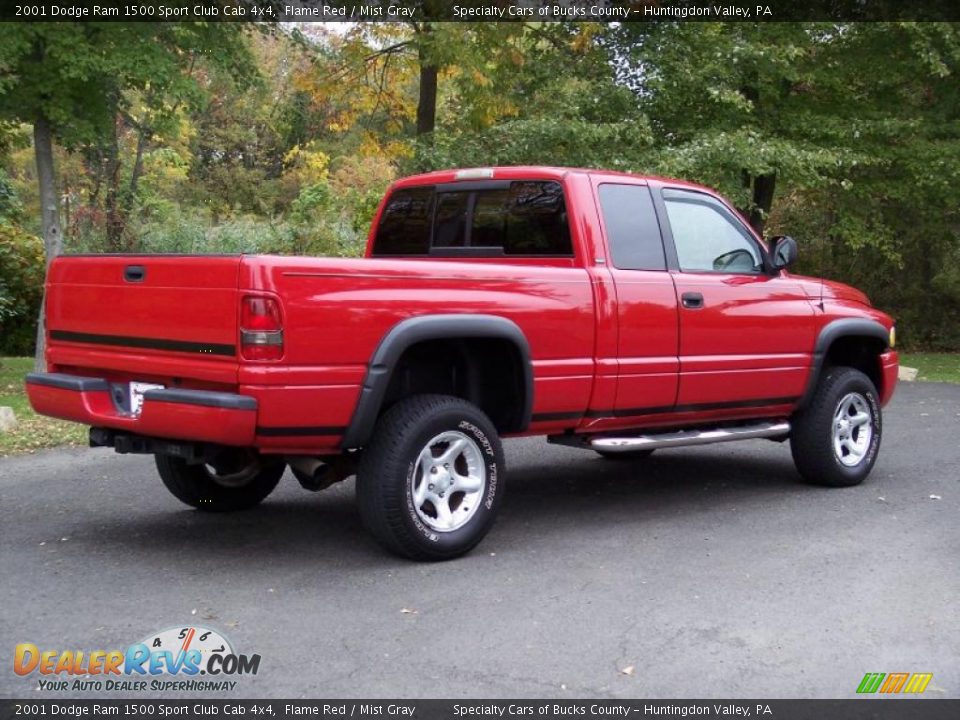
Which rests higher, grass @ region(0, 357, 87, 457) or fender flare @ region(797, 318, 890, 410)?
fender flare @ region(797, 318, 890, 410)

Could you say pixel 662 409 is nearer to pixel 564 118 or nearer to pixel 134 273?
pixel 134 273

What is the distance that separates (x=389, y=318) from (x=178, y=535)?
193 cm

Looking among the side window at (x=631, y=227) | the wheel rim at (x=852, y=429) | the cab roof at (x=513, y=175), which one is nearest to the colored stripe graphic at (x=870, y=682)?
the side window at (x=631, y=227)

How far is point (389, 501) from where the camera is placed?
5.34m

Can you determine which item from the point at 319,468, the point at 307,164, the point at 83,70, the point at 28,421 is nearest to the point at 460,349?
the point at 319,468

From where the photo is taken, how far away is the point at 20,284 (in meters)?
17.8

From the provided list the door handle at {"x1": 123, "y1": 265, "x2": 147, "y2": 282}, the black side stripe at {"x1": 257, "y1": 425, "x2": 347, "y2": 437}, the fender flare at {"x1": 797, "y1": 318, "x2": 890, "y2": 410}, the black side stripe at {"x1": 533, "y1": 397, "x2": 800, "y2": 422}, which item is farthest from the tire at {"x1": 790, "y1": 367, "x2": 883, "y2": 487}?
the door handle at {"x1": 123, "y1": 265, "x2": 147, "y2": 282}

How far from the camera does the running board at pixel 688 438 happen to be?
6363mm

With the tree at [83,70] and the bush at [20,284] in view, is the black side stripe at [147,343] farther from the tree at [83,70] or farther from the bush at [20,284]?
the bush at [20,284]

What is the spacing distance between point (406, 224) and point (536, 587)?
116 inches

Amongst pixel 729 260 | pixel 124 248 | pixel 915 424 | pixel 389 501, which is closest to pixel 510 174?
pixel 729 260

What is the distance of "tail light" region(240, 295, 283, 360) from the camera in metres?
4.95

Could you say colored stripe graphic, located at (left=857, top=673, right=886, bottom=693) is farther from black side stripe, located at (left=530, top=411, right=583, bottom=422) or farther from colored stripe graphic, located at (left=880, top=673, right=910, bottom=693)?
black side stripe, located at (left=530, top=411, right=583, bottom=422)

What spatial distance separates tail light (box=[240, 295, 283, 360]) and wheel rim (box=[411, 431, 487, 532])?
955 millimetres
